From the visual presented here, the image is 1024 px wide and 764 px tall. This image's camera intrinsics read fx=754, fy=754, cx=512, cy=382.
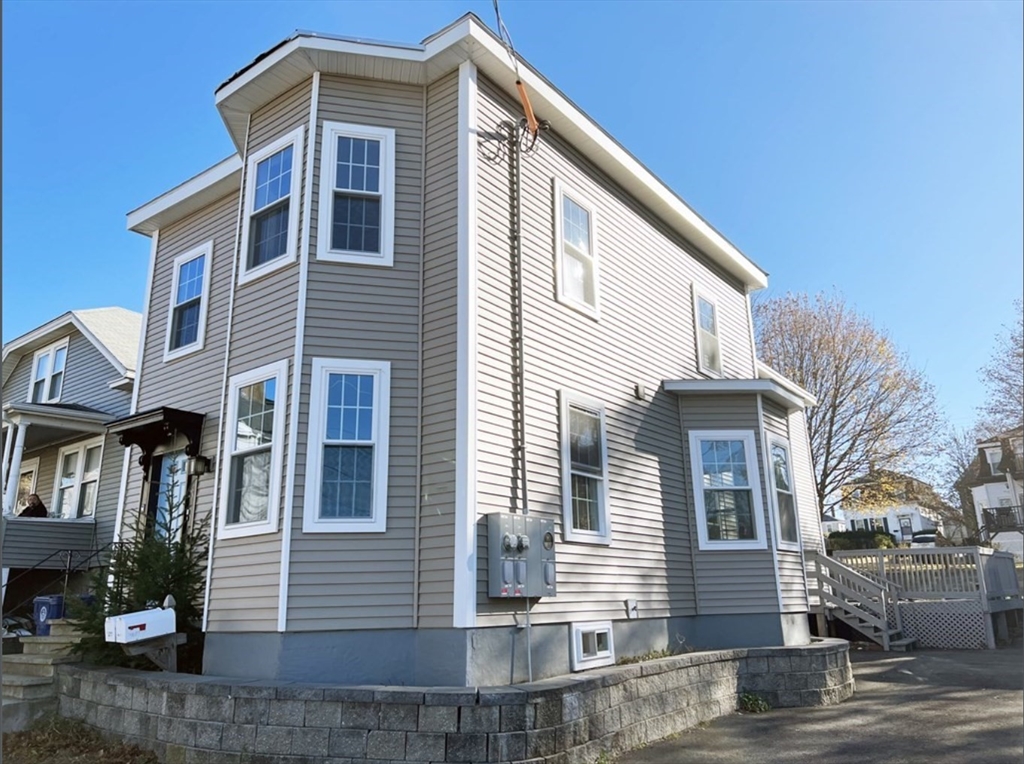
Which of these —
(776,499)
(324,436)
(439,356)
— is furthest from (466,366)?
(776,499)

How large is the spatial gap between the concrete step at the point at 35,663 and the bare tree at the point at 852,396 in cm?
2160

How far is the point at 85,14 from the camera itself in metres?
7.61

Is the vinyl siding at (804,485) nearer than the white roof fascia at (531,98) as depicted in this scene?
No

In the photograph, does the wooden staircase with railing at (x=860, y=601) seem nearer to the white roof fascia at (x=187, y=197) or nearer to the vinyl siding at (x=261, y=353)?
the vinyl siding at (x=261, y=353)

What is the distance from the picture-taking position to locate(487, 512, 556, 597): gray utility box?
22.7 feet

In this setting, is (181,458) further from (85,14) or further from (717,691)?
(717,691)


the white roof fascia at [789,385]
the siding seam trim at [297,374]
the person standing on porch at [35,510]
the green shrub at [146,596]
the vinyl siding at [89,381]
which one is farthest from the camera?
the white roof fascia at [789,385]

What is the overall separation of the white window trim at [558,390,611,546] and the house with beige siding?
30 mm

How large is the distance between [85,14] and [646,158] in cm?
726

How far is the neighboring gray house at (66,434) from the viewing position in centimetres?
1260

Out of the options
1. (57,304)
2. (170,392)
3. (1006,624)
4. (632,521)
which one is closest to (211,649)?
(170,392)

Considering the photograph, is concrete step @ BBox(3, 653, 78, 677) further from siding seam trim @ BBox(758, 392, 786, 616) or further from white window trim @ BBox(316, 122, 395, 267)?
siding seam trim @ BBox(758, 392, 786, 616)

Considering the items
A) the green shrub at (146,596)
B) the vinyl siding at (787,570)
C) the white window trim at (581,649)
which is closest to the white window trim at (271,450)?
the green shrub at (146,596)

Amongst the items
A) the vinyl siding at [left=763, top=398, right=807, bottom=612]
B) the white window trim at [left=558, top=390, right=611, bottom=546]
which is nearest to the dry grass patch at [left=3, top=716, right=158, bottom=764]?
the white window trim at [left=558, top=390, right=611, bottom=546]
